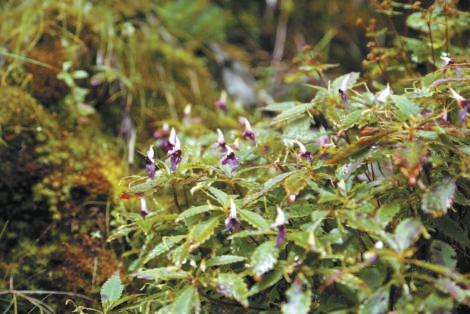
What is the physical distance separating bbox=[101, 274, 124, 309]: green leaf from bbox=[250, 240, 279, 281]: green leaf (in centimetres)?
38

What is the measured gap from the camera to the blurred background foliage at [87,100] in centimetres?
144

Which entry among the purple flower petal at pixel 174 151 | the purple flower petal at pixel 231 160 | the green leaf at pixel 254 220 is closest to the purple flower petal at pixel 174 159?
the purple flower petal at pixel 174 151

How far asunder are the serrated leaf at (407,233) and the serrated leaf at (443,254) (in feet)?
0.21

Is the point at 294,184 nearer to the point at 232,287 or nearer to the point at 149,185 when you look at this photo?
the point at 232,287

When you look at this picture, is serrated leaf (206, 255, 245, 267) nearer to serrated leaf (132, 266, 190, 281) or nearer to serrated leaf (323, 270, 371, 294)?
serrated leaf (132, 266, 190, 281)

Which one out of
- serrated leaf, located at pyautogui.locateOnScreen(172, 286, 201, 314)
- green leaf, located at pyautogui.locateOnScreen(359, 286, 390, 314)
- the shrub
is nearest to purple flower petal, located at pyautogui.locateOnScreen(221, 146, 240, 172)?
the shrub

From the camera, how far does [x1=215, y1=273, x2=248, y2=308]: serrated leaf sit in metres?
0.82

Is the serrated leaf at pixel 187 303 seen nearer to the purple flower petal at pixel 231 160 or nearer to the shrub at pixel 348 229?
the shrub at pixel 348 229

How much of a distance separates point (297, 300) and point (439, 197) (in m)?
Result: 0.36

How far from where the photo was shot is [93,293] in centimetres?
134

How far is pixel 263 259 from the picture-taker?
0.83 meters

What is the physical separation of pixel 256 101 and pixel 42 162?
149 centimetres

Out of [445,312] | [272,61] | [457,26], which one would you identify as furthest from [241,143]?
[272,61]

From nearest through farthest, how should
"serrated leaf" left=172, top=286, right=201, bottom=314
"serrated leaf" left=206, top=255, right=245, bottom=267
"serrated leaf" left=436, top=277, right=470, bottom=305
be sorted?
"serrated leaf" left=436, top=277, right=470, bottom=305 < "serrated leaf" left=172, top=286, right=201, bottom=314 < "serrated leaf" left=206, top=255, right=245, bottom=267
